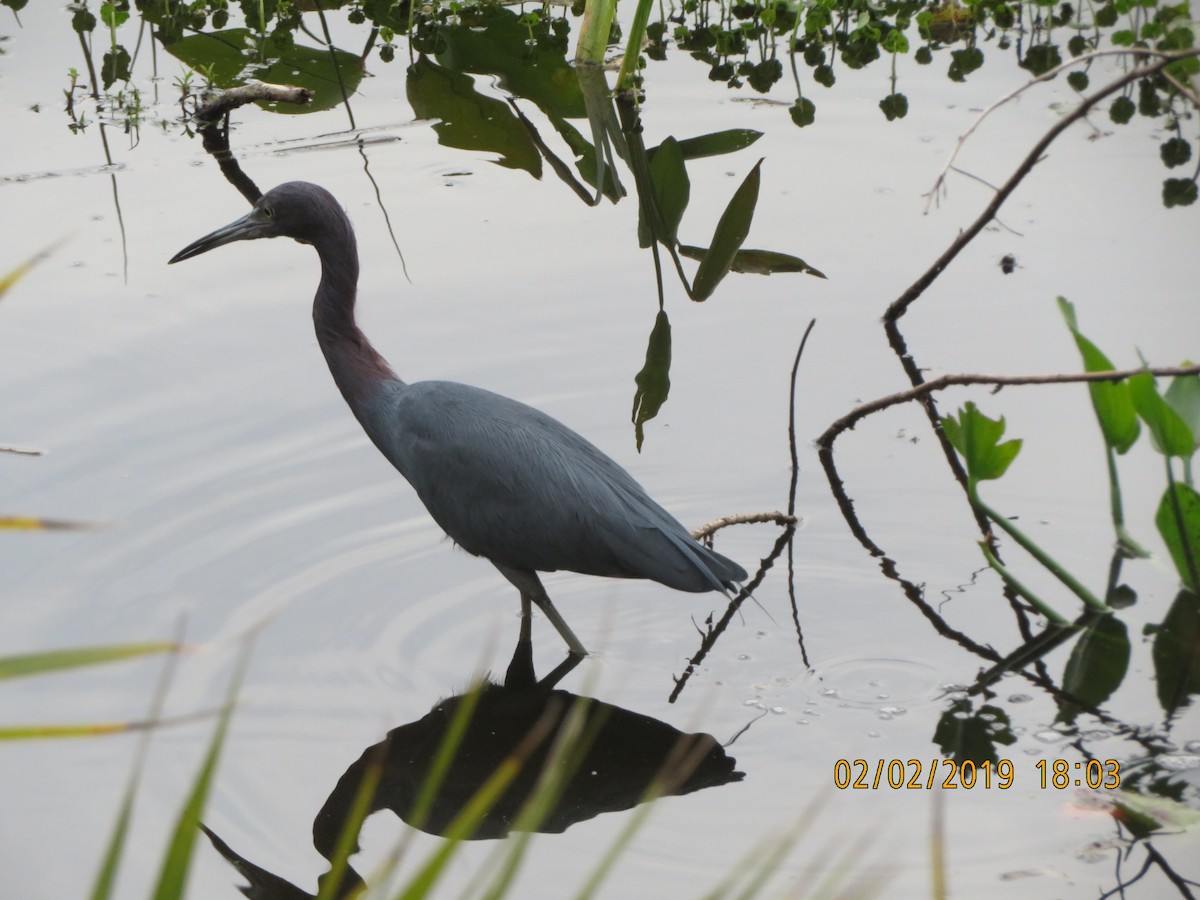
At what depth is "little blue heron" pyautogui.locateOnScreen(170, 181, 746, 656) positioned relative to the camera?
13.7ft

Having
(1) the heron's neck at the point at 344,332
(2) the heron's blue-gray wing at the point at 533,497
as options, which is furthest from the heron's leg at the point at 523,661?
(1) the heron's neck at the point at 344,332

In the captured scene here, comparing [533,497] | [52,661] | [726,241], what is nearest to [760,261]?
[726,241]

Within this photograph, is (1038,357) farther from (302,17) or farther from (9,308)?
(302,17)

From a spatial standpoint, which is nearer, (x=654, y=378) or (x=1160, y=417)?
(x=1160, y=417)

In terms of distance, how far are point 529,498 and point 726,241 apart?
2365 millimetres

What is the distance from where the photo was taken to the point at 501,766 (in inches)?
144

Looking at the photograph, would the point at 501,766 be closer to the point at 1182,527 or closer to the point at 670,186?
the point at 1182,527

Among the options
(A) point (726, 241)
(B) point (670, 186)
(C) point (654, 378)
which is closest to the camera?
(C) point (654, 378)

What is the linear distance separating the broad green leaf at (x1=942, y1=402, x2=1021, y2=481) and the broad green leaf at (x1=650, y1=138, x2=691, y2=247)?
8.78ft

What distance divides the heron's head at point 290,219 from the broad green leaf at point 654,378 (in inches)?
53.0

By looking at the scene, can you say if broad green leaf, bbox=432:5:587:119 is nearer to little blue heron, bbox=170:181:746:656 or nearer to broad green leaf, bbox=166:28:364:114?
broad green leaf, bbox=166:28:364:114

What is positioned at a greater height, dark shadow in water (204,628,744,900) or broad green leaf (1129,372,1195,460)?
broad green leaf (1129,372,1195,460)

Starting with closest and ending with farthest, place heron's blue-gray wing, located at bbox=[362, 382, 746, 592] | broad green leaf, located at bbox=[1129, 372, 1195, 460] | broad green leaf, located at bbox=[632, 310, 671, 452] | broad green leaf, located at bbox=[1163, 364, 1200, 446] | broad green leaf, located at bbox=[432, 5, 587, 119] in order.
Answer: broad green leaf, located at bbox=[1129, 372, 1195, 460], broad green leaf, located at bbox=[1163, 364, 1200, 446], heron's blue-gray wing, located at bbox=[362, 382, 746, 592], broad green leaf, located at bbox=[632, 310, 671, 452], broad green leaf, located at bbox=[432, 5, 587, 119]
